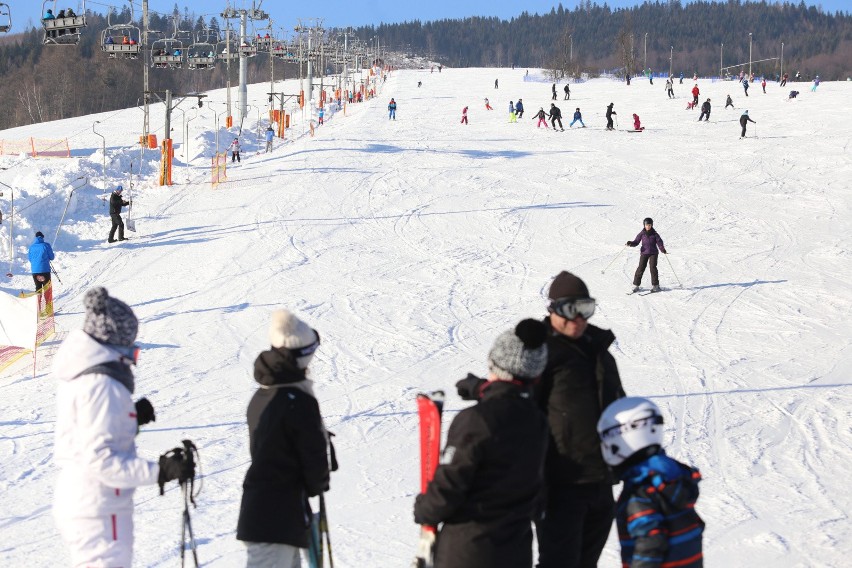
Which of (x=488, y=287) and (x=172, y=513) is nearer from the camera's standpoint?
(x=172, y=513)

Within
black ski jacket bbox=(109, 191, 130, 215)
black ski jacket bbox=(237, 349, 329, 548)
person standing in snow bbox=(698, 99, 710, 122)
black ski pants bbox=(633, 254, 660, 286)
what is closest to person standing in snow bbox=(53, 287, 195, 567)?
black ski jacket bbox=(237, 349, 329, 548)

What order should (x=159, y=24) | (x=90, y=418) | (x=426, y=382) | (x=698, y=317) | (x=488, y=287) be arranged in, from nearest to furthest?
1. (x=90, y=418)
2. (x=426, y=382)
3. (x=698, y=317)
4. (x=488, y=287)
5. (x=159, y=24)

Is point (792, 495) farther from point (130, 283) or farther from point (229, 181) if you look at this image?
point (229, 181)

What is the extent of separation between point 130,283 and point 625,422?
12.4 metres

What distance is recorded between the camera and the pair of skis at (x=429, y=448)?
3354 millimetres

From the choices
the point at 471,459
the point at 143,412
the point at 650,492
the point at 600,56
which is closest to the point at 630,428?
the point at 650,492

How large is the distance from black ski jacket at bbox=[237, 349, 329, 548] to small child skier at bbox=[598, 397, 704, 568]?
1151 millimetres

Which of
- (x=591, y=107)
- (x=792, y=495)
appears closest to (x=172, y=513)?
(x=792, y=495)

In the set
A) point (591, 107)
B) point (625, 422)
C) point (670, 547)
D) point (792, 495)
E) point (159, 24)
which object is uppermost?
point (159, 24)

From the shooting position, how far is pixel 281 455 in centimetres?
355

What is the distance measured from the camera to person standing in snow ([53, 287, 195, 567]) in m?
3.25

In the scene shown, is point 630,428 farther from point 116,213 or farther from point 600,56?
point 600,56

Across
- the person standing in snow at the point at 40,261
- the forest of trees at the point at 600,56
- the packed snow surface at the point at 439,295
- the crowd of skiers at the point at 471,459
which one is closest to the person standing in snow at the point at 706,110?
the packed snow surface at the point at 439,295

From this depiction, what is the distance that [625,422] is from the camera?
3385 mm
